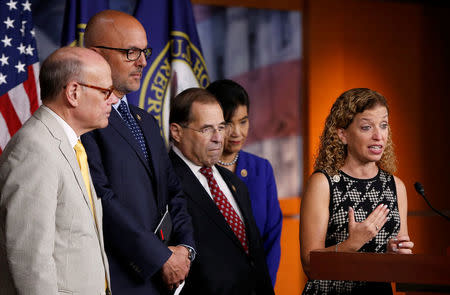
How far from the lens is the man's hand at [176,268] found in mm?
2336

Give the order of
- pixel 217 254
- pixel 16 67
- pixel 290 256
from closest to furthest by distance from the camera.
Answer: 1. pixel 217 254
2. pixel 16 67
3. pixel 290 256

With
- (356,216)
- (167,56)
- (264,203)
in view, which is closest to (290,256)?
(264,203)

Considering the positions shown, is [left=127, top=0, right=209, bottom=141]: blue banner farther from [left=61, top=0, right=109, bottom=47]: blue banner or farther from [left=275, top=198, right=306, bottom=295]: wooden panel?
[left=275, top=198, right=306, bottom=295]: wooden panel

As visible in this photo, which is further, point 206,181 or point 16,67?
point 16,67

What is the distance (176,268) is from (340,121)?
902 mm

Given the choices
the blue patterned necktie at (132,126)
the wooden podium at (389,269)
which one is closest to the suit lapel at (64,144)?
the blue patterned necktie at (132,126)

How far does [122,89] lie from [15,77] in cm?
153

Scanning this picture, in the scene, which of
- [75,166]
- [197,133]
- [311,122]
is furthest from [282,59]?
[75,166]

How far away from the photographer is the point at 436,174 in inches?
203

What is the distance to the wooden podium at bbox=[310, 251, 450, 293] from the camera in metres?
1.72

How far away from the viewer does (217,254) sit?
2.59 meters

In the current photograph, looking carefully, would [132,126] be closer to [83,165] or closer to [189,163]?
[189,163]

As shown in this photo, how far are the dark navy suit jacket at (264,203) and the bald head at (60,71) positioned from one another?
4.62ft

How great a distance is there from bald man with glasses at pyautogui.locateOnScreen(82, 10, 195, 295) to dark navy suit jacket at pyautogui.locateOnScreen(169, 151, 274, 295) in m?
0.10
